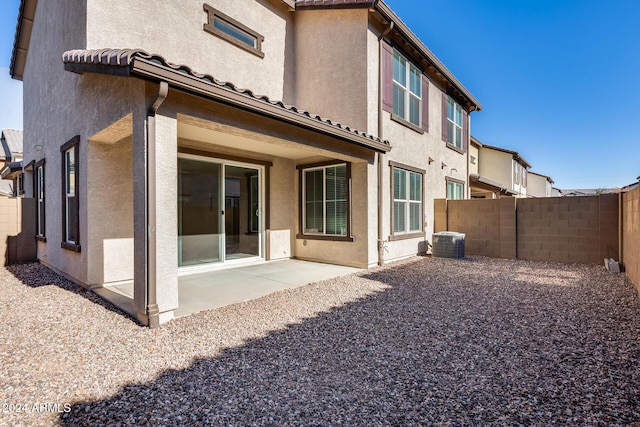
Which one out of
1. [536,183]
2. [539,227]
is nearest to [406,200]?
[539,227]

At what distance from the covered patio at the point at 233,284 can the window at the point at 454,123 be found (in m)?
7.96

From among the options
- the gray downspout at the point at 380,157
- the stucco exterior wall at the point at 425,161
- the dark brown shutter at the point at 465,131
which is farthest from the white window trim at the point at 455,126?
the gray downspout at the point at 380,157

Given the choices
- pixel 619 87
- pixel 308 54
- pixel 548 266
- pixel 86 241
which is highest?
pixel 619 87

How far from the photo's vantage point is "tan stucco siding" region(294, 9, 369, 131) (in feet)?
26.3

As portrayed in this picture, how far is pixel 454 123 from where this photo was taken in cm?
1311

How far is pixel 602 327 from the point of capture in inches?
160

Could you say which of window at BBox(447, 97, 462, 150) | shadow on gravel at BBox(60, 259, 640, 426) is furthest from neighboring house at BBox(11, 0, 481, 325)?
shadow on gravel at BBox(60, 259, 640, 426)

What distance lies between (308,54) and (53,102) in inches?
255

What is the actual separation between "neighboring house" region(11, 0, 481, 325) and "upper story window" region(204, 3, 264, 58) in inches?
1.6

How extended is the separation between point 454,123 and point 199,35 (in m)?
10.2

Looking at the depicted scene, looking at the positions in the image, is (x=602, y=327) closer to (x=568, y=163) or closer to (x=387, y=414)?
(x=387, y=414)

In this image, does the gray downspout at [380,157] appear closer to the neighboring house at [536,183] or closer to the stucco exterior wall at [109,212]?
the stucco exterior wall at [109,212]

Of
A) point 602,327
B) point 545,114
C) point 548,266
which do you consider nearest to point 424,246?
point 548,266

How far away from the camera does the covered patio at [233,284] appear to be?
5023 millimetres
